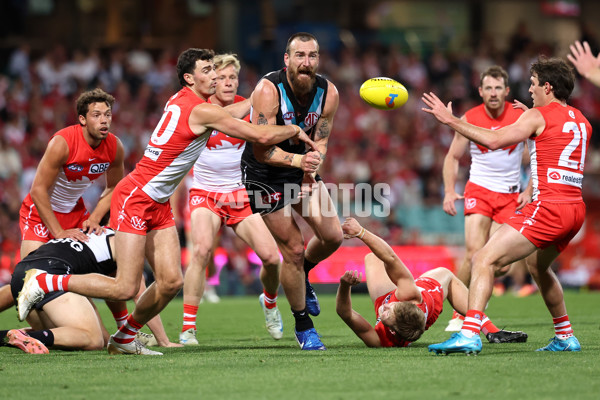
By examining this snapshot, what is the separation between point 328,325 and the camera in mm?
10328

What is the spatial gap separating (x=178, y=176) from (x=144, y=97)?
1315 centimetres

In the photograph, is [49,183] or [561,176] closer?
[561,176]

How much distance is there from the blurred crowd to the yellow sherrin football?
968 cm

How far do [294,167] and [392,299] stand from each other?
4.84ft

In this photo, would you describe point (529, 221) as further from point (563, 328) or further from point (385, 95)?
point (385, 95)

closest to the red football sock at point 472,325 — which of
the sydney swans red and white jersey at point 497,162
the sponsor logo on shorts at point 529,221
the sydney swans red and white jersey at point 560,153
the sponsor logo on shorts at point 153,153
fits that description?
the sponsor logo on shorts at point 529,221

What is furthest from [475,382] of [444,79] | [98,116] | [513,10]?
[513,10]

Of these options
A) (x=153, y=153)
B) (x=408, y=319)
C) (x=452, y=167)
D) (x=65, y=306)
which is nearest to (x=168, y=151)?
(x=153, y=153)

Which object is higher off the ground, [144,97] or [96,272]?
[144,97]

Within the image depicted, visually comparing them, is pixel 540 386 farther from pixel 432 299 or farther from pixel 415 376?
pixel 432 299

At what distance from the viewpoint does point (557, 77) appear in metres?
7.17

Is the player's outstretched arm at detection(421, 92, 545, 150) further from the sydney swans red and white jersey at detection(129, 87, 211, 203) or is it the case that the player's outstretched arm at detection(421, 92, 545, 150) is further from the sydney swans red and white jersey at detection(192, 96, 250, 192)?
the sydney swans red and white jersey at detection(192, 96, 250, 192)

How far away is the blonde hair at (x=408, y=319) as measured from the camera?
7129 mm

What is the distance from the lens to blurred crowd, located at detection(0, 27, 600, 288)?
1831 cm
